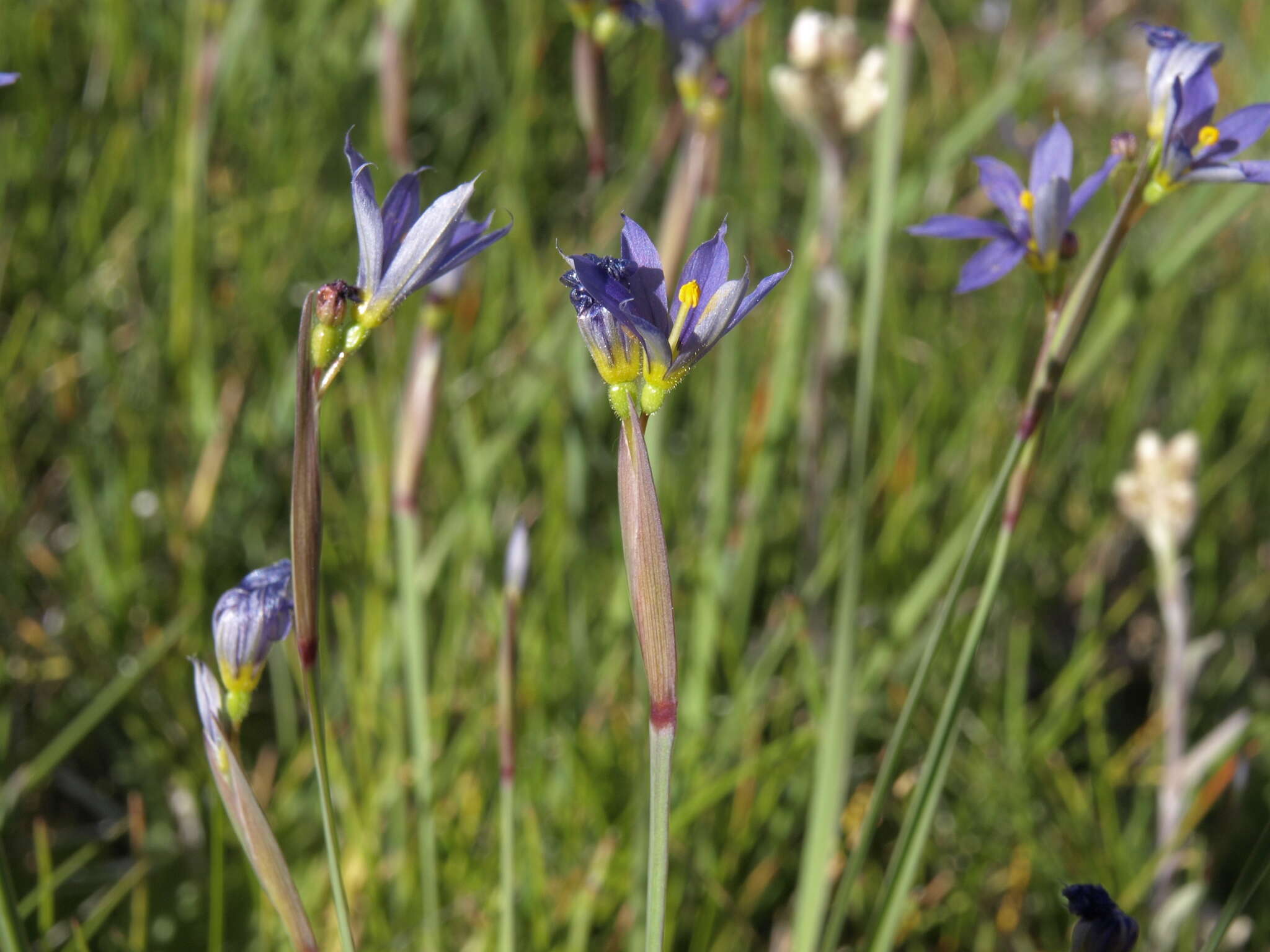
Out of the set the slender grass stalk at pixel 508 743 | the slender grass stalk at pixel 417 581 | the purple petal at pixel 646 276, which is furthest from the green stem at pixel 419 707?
the purple petal at pixel 646 276

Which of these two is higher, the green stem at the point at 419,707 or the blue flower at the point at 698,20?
the blue flower at the point at 698,20

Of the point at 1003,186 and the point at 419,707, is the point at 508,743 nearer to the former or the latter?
the point at 419,707

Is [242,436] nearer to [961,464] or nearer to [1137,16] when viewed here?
[961,464]

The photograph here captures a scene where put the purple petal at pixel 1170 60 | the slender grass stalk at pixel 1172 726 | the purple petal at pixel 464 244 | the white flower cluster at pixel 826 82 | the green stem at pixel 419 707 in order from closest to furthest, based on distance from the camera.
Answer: the purple petal at pixel 464 244 < the purple petal at pixel 1170 60 < the green stem at pixel 419 707 < the slender grass stalk at pixel 1172 726 < the white flower cluster at pixel 826 82

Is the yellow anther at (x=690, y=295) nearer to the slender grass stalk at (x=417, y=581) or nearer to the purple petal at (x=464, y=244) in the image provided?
the purple petal at (x=464, y=244)

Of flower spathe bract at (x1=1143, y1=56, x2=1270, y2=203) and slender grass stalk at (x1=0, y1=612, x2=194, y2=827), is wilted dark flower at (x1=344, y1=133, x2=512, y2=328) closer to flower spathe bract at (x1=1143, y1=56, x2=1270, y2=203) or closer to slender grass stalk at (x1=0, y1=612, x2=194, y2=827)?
flower spathe bract at (x1=1143, y1=56, x2=1270, y2=203)

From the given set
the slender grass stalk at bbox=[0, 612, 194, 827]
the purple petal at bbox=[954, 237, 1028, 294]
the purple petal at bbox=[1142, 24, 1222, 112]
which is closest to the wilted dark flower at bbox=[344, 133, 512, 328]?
the purple petal at bbox=[954, 237, 1028, 294]
